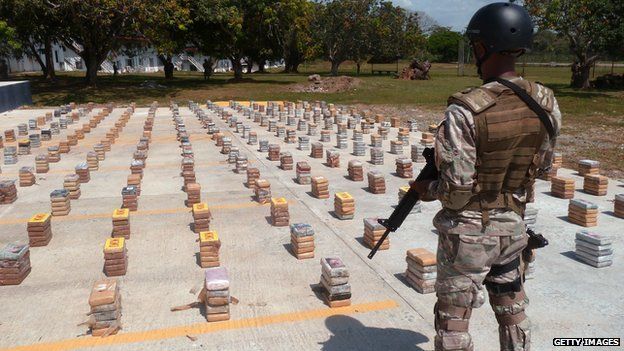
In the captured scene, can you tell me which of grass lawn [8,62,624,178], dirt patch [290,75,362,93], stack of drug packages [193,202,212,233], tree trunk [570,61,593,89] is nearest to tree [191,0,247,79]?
grass lawn [8,62,624,178]

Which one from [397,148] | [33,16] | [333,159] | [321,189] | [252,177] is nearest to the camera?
[321,189]

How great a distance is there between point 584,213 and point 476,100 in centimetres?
579

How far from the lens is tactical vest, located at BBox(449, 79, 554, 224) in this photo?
325 cm

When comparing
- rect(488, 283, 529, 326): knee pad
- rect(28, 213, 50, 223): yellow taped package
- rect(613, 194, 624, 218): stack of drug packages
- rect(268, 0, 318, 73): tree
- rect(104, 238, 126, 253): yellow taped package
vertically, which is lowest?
rect(613, 194, 624, 218): stack of drug packages

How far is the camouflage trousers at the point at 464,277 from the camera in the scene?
134 inches

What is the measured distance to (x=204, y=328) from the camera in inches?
202

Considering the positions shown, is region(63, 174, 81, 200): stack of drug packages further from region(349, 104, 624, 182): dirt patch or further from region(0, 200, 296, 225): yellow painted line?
region(349, 104, 624, 182): dirt patch

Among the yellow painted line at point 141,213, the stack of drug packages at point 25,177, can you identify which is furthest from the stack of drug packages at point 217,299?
the stack of drug packages at point 25,177

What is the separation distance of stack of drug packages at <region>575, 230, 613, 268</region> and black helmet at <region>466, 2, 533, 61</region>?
13.1ft

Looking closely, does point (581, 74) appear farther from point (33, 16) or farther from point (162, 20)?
point (33, 16)

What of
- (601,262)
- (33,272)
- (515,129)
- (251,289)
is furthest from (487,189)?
(33,272)

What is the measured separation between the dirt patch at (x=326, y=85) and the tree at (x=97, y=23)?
37.5 ft

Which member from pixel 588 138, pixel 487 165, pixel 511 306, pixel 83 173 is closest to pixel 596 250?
pixel 511 306

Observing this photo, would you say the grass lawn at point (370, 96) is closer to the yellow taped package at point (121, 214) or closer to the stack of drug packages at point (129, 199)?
the stack of drug packages at point (129, 199)
